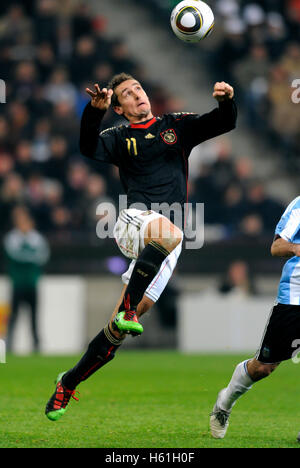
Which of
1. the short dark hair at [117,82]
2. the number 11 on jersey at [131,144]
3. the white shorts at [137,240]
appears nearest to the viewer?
the white shorts at [137,240]

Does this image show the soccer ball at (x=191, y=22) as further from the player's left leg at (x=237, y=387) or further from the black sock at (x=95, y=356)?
the player's left leg at (x=237, y=387)

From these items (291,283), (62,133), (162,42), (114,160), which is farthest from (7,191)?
(291,283)

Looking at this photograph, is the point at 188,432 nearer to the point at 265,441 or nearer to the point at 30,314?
the point at 265,441

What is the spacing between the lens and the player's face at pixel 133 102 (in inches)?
269

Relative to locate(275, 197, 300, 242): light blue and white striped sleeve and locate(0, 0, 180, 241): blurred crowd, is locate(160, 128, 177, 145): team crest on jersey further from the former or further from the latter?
locate(0, 0, 180, 241): blurred crowd

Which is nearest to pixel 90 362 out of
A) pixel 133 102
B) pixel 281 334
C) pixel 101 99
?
pixel 281 334

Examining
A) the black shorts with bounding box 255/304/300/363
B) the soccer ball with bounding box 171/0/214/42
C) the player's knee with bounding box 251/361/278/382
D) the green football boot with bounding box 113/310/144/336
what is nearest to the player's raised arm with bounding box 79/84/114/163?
the soccer ball with bounding box 171/0/214/42

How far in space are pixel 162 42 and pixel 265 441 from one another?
15.1 meters

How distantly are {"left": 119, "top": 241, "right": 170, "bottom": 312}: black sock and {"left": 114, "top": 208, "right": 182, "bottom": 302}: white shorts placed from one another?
154 millimetres

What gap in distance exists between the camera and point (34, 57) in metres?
18.1

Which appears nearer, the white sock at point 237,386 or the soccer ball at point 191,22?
the white sock at point 237,386

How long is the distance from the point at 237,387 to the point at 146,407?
6.48 feet

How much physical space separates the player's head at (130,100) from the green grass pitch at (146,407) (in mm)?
2258

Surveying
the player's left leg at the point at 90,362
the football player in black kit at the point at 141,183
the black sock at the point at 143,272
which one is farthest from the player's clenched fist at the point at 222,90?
the player's left leg at the point at 90,362
